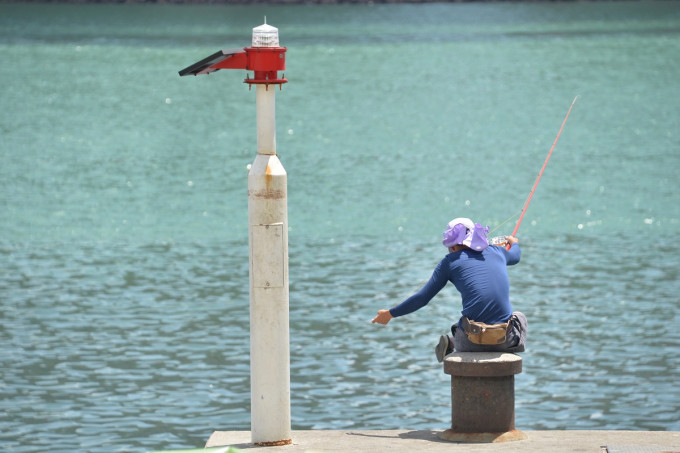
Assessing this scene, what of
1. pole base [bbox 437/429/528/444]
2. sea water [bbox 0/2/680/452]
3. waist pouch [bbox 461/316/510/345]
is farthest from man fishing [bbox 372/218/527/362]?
sea water [bbox 0/2/680/452]

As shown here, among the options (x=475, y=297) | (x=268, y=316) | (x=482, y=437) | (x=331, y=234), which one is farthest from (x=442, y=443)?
(x=331, y=234)

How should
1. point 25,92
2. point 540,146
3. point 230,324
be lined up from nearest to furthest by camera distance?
point 230,324 → point 540,146 → point 25,92

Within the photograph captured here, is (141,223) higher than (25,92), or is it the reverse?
(25,92)

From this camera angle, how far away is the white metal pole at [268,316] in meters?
9.39

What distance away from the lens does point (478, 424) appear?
9453 mm

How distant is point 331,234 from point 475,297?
46.0 ft

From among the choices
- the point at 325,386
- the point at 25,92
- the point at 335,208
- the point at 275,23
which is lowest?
the point at 325,386

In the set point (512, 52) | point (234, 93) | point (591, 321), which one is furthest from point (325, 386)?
point (512, 52)

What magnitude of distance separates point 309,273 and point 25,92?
2850 cm

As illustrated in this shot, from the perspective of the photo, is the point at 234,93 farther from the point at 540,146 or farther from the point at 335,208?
the point at 335,208

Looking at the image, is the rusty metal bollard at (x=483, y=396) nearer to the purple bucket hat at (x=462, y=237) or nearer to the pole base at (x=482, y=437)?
the pole base at (x=482, y=437)

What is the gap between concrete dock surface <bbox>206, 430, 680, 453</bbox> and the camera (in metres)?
9.03

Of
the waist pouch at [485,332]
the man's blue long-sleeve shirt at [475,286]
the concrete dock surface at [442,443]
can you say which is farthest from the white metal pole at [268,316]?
the waist pouch at [485,332]

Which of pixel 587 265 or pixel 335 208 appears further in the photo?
pixel 335 208
